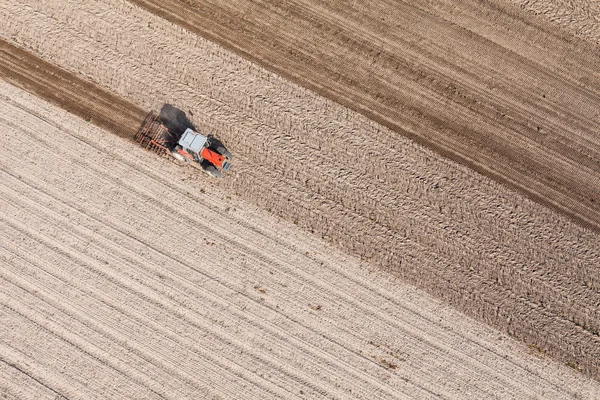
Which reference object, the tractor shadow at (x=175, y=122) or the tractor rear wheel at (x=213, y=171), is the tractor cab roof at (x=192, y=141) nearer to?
the tractor rear wheel at (x=213, y=171)

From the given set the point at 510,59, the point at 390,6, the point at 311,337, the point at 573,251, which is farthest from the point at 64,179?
the point at 573,251

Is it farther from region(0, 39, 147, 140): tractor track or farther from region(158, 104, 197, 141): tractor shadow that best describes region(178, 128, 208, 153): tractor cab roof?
region(0, 39, 147, 140): tractor track

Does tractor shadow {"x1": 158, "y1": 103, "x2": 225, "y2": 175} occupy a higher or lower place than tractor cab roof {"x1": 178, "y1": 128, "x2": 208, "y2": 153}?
higher

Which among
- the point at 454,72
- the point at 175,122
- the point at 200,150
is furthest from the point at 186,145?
the point at 454,72

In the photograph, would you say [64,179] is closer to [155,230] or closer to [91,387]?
[155,230]

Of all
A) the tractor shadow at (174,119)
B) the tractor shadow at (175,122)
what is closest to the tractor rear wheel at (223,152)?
the tractor shadow at (175,122)

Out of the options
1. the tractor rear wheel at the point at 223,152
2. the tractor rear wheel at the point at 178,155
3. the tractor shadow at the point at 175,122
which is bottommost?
the tractor rear wheel at the point at 178,155

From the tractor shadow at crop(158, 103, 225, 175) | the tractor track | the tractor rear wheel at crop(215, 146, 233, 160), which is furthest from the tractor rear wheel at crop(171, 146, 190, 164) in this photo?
the tractor track
